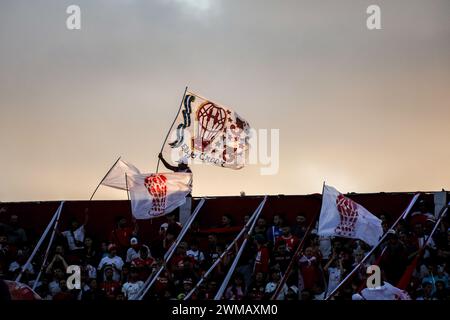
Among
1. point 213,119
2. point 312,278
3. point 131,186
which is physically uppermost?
point 213,119

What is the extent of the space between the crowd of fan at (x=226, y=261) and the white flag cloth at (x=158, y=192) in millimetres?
407

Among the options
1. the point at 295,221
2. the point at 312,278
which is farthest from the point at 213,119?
the point at 312,278

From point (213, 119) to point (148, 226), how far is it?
3722 millimetres

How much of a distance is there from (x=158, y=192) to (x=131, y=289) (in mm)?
3103

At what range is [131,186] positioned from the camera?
22078mm

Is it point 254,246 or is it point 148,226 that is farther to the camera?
point 148,226

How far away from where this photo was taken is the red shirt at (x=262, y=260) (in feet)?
61.8

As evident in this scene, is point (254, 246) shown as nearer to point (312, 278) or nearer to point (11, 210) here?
point (312, 278)

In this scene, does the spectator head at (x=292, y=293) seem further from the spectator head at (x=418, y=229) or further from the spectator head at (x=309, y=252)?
the spectator head at (x=418, y=229)

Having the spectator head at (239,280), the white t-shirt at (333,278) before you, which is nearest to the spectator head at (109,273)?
the spectator head at (239,280)

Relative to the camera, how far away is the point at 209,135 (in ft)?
76.8

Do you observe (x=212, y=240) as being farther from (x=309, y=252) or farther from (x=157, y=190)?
(x=309, y=252)
